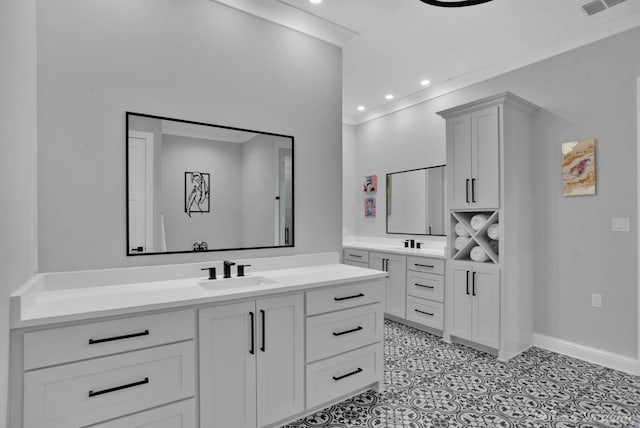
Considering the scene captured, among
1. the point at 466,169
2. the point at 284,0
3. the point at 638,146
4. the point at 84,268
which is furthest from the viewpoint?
the point at 466,169

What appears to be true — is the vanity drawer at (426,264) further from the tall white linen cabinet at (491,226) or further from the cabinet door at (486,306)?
the cabinet door at (486,306)

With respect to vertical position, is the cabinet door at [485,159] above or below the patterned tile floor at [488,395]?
above

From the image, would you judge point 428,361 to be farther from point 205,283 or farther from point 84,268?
point 84,268

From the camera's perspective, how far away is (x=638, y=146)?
8.96 feet

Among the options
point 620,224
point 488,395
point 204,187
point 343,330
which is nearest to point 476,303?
point 488,395

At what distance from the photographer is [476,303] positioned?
3242mm

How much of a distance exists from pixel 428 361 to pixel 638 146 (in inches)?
96.0

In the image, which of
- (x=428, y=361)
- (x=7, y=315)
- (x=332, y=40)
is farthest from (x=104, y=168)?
(x=428, y=361)

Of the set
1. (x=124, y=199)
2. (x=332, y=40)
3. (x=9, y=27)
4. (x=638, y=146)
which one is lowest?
(x=124, y=199)

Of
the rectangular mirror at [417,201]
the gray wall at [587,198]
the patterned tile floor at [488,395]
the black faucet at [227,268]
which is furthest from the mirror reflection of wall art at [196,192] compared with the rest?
the gray wall at [587,198]

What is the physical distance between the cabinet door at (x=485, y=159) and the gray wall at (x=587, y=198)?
1.93 ft

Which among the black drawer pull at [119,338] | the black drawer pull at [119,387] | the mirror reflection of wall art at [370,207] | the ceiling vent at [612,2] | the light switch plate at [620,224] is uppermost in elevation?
A: the ceiling vent at [612,2]

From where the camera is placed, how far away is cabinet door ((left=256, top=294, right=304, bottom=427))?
75.8 inches

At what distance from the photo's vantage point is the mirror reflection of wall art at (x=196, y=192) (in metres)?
Answer: 2.29
